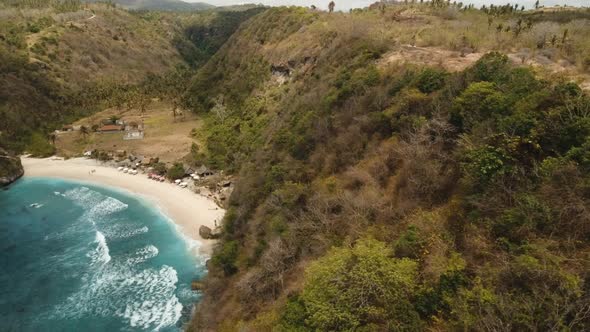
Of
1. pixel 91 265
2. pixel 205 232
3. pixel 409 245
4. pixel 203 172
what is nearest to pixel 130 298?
pixel 91 265

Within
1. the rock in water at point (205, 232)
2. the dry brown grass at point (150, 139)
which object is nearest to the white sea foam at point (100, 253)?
the rock in water at point (205, 232)

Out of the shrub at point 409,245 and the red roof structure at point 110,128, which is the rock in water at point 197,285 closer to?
the shrub at point 409,245

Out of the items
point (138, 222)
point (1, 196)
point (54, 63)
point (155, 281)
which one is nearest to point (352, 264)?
point (155, 281)

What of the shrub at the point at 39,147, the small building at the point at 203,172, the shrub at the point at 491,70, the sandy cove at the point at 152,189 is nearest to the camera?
the shrub at the point at 491,70

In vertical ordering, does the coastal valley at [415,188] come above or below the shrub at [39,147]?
above

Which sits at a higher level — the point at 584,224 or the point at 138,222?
the point at 584,224

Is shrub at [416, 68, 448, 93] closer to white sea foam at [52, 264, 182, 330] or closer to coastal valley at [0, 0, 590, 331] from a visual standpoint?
coastal valley at [0, 0, 590, 331]

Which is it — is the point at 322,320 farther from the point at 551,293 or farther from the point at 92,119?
the point at 92,119
